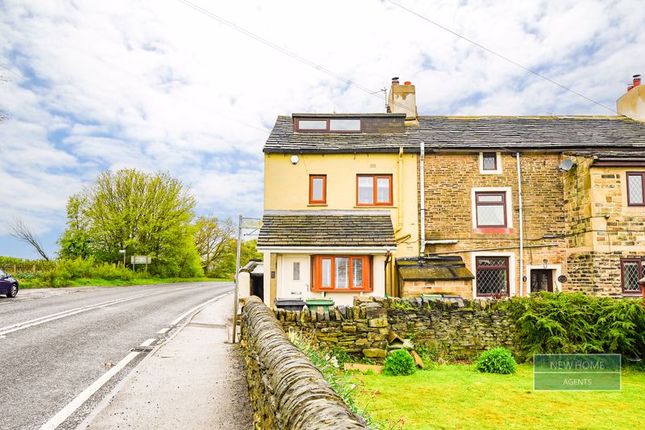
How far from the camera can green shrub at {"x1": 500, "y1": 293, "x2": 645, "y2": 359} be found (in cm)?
1088

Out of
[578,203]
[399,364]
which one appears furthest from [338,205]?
[399,364]

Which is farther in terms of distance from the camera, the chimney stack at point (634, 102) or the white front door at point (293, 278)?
the chimney stack at point (634, 102)

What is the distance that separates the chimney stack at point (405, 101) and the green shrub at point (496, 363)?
1403cm

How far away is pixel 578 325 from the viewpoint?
11.3m

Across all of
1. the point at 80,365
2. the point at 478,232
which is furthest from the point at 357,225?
the point at 80,365

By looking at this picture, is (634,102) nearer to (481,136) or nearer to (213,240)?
(481,136)

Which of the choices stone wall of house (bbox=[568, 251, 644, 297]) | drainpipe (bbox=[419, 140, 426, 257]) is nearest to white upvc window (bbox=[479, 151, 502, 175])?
drainpipe (bbox=[419, 140, 426, 257])

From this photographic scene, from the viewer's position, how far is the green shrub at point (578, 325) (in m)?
10.9

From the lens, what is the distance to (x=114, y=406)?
5.78 meters

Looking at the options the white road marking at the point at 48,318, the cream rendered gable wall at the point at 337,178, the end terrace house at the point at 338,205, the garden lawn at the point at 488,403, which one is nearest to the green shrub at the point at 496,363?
the garden lawn at the point at 488,403

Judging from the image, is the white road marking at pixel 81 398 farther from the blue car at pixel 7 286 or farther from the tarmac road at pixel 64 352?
the blue car at pixel 7 286

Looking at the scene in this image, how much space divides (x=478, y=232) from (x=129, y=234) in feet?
110

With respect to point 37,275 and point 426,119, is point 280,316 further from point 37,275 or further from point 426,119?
point 37,275

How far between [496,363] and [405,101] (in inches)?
597
